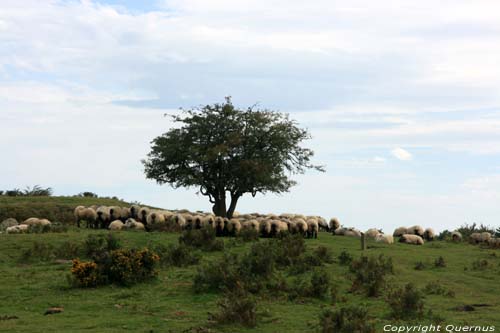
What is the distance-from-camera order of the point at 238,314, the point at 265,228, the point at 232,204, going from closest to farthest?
the point at 238,314, the point at 265,228, the point at 232,204

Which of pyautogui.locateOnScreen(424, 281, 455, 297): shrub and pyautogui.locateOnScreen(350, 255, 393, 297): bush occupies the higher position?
pyautogui.locateOnScreen(350, 255, 393, 297): bush

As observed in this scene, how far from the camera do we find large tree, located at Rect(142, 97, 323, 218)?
45.7 meters

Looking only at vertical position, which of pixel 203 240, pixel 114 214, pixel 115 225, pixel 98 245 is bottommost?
pixel 98 245

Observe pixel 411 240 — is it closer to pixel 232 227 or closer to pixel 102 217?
pixel 232 227

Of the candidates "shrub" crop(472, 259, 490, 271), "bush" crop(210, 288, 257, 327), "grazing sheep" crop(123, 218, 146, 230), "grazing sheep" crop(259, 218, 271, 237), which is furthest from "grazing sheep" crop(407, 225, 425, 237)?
"bush" crop(210, 288, 257, 327)

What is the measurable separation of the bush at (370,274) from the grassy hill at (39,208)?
2235 centimetres

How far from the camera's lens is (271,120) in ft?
157

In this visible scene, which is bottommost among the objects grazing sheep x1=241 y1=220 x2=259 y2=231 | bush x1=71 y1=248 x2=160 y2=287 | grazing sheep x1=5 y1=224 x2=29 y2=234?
bush x1=71 y1=248 x2=160 y2=287

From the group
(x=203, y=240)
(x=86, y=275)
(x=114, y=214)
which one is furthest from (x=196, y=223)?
(x=86, y=275)

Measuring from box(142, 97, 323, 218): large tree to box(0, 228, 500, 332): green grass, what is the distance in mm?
16309

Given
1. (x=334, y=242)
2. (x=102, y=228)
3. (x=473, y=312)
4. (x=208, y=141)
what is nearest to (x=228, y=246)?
(x=334, y=242)

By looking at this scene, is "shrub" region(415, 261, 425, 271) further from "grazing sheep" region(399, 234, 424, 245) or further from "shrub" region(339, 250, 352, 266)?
"grazing sheep" region(399, 234, 424, 245)

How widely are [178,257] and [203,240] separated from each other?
3267mm

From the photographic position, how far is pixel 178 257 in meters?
25.5
